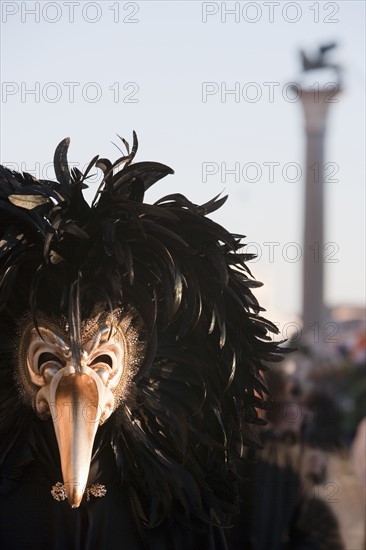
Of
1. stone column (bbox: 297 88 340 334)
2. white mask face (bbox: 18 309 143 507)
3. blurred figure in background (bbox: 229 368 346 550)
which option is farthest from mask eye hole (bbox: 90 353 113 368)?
stone column (bbox: 297 88 340 334)

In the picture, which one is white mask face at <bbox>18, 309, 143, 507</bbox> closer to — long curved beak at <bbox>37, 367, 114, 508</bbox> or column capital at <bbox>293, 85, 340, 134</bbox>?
long curved beak at <bbox>37, 367, 114, 508</bbox>

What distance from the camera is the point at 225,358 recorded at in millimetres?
3020

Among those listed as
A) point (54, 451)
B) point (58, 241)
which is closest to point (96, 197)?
point (58, 241)

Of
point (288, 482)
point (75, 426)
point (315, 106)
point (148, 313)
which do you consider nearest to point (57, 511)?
point (75, 426)

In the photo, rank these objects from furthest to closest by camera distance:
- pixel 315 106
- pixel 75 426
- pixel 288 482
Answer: pixel 315 106, pixel 288 482, pixel 75 426

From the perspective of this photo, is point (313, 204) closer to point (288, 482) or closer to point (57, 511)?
point (288, 482)

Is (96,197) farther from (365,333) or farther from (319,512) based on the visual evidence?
(365,333)

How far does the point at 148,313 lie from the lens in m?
2.93

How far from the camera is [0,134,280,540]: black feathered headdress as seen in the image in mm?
2879

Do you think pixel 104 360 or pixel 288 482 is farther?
pixel 288 482

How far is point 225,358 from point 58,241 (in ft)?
1.70

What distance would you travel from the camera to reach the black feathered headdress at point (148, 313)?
288 cm

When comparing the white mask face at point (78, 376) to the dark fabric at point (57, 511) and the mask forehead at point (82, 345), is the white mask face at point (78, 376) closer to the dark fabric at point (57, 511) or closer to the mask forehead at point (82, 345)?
the mask forehead at point (82, 345)

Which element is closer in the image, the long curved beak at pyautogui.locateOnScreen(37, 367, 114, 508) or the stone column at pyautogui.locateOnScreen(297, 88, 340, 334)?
the long curved beak at pyautogui.locateOnScreen(37, 367, 114, 508)
